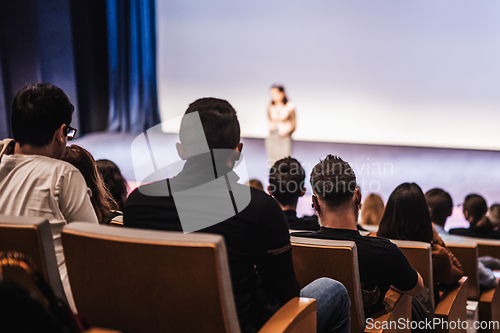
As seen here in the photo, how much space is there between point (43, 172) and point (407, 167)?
5.34 metres

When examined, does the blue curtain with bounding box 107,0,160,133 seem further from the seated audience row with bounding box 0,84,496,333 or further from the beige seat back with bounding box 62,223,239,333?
the beige seat back with bounding box 62,223,239,333

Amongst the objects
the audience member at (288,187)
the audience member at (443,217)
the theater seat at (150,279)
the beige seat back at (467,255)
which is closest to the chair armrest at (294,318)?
the theater seat at (150,279)

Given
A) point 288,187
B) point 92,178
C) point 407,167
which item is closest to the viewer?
point 92,178

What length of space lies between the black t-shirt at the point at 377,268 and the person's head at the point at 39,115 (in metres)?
0.95

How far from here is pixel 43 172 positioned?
130cm

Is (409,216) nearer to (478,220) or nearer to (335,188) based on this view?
(335,188)

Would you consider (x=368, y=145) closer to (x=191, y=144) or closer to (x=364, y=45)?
(x=364, y=45)

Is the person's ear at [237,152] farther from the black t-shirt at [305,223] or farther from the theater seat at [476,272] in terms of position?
the theater seat at [476,272]

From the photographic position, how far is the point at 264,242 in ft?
3.60

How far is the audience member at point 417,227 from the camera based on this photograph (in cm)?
194

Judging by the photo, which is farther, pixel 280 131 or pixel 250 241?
pixel 280 131

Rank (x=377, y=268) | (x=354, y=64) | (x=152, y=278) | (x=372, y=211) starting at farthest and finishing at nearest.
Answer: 1. (x=354, y=64)
2. (x=372, y=211)
3. (x=377, y=268)
4. (x=152, y=278)

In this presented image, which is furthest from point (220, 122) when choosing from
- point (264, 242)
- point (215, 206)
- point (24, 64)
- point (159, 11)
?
point (159, 11)

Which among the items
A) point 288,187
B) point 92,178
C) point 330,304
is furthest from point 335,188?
point 92,178
